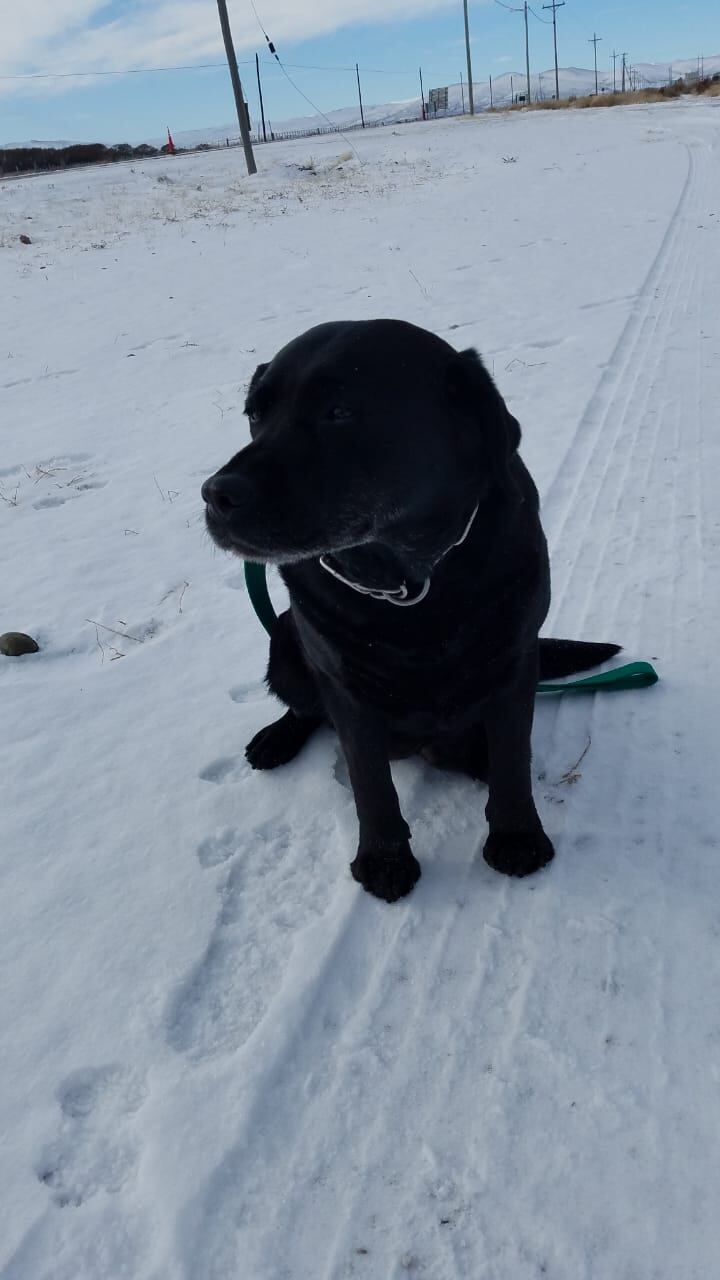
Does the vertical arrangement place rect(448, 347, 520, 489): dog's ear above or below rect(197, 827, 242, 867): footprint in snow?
above

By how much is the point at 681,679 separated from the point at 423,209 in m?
13.9

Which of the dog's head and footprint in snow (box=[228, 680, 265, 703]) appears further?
footprint in snow (box=[228, 680, 265, 703])

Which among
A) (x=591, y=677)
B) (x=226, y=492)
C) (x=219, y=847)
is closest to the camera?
(x=226, y=492)

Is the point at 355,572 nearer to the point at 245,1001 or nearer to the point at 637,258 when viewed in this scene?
the point at 245,1001

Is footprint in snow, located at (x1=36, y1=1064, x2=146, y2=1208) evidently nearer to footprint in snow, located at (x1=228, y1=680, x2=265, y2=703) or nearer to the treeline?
footprint in snow, located at (x1=228, y1=680, x2=265, y2=703)

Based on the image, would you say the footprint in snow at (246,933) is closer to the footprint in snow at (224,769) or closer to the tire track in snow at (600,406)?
the footprint in snow at (224,769)

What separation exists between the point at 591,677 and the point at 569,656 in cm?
9

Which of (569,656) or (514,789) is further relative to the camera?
(569,656)

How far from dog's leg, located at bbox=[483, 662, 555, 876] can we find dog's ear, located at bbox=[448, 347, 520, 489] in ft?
1.65

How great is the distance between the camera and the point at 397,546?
5.96 feet

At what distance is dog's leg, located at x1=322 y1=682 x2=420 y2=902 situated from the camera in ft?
6.41

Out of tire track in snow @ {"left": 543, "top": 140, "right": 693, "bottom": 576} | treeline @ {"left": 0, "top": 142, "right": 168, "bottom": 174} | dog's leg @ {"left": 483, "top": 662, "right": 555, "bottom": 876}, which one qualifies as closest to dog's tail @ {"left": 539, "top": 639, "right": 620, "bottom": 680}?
dog's leg @ {"left": 483, "top": 662, "right": 555, "bottom": 876}

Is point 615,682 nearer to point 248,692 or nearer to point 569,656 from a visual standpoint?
point 569,656

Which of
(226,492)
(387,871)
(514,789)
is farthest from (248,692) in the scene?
(226,492)
